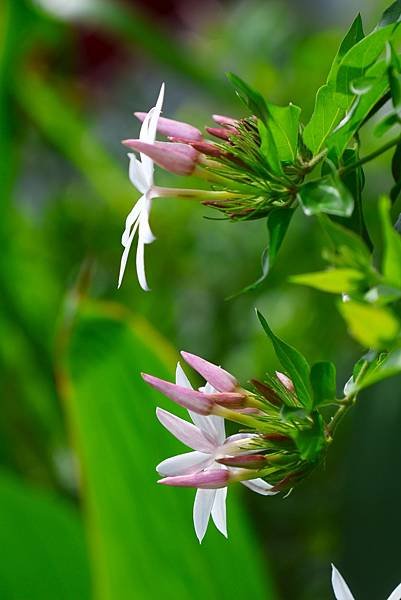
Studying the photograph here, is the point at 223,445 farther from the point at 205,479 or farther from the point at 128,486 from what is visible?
the point at 128,486

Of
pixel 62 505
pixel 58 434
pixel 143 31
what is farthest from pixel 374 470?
pixel 143 31

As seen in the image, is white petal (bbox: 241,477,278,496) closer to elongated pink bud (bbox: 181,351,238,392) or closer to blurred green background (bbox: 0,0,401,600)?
elongated pink bud (bbox: 181,351,238,392)

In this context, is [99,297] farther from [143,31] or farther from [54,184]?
[54,184]

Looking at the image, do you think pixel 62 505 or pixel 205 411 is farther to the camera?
pixel 62 505

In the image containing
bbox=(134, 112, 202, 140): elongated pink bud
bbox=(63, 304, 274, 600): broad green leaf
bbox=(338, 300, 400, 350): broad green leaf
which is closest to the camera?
bbox=(338, 300, 400, 350): broad green leaf

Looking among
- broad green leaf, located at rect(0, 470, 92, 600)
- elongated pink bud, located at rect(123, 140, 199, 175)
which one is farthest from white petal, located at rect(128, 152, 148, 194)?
broad green leaf, located at rect(0, 470, 92, 600)

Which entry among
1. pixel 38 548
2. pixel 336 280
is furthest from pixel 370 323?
pixel 38 548
